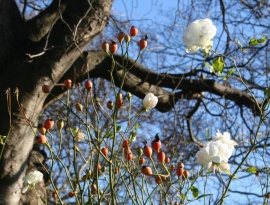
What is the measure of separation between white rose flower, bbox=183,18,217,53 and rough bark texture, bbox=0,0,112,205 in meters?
1.57

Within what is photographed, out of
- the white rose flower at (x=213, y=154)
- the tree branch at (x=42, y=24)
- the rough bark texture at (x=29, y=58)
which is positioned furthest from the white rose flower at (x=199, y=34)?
the tree branch at (x=42, y=24)

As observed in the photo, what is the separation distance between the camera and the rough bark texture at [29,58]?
3.10 m

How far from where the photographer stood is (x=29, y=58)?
3.38 metres

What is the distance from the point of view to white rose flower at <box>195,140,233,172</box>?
1.33 m

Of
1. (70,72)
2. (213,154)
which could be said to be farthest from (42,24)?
(213,154)

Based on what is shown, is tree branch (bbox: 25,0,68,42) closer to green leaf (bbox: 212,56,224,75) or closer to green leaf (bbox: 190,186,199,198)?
green leaf (bbox: 212,56,224,75)

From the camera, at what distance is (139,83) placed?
412 centimetres

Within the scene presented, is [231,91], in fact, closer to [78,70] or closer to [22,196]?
[78,70]

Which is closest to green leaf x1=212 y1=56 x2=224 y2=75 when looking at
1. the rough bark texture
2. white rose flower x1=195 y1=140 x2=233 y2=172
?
white rose flower x1=195 y1=140 x2=233 y2=172

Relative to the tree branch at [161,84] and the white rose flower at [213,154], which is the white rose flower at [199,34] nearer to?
the white rose flower at [213,154]

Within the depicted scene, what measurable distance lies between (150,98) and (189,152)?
3.54 m

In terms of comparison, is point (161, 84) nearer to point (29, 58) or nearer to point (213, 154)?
point (29, 58)

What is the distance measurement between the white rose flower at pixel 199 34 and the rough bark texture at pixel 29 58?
5.14ft

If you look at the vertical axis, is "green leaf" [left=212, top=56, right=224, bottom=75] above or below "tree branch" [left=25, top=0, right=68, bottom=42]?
below
